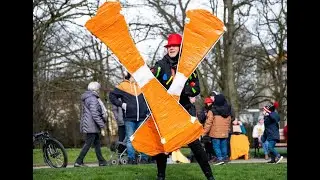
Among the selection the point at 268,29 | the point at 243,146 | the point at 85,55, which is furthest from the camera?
the point at 268,29

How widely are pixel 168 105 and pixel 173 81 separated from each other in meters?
0.33

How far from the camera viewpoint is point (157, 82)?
784 centimetres

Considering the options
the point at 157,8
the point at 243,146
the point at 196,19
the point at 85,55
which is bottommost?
the point at 243,146

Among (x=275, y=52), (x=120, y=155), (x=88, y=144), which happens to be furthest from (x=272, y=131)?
(x=275, y=52)

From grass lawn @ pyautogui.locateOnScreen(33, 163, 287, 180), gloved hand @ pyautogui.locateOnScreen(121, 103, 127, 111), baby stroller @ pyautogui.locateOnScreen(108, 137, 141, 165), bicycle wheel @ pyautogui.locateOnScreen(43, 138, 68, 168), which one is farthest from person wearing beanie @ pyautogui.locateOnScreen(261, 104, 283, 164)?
bicycle wheel @ pyautogui.locateOnScreen(43, 138, 68, 168)

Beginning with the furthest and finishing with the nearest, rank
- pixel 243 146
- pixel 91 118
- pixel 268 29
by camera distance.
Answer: pixel 268 29, pixel 243 146, pixel 91 118

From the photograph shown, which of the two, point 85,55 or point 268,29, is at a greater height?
point 268,29

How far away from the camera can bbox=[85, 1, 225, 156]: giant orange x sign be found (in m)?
7.68

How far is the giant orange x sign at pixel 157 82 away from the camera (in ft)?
25.2

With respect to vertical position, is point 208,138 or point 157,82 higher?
point 157,82

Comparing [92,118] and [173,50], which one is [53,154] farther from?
[173,50]

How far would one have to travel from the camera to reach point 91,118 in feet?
40.2
